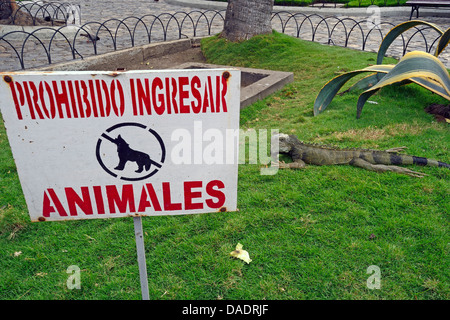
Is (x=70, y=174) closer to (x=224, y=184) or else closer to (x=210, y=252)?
(x=224, y=184)

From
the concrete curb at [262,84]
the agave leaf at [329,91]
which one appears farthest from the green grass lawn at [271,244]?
the concrete curb at [262,84]

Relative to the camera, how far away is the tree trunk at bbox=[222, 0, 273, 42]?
841 cm

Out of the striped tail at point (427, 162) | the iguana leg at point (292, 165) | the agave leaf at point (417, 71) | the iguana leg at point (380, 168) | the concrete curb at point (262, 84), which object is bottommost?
the iguana leg at point (292, 165)

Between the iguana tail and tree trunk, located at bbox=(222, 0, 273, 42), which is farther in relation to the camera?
tree trunk, located at bbox=(222, 0, 273, 42)

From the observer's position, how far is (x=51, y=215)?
1880mm

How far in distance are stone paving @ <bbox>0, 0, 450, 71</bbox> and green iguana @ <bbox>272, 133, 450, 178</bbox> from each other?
4.22 m

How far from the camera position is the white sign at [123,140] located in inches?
66.5

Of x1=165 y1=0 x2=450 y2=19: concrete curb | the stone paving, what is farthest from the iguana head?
x1=165 y1=0 x2=450 y2=19: concrete curb

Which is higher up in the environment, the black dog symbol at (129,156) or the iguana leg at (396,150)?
the black dog symbol at (129,156)

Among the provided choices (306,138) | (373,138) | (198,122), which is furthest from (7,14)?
(198,122)

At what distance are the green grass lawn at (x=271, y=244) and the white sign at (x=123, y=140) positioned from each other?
98 centimetres

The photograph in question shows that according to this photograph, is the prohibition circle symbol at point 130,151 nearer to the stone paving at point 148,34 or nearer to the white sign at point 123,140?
the white sign at point 123,140

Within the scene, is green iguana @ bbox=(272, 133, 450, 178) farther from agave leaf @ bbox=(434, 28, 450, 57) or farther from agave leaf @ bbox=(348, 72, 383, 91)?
agave leaf @ bbox=(434, 28, 450, 57)

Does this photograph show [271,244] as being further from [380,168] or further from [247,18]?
[247,18]
